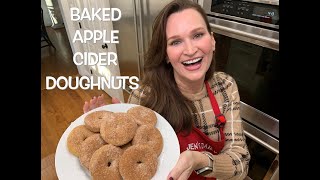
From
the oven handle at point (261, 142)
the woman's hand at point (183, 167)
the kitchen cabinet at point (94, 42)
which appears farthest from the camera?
the kitchen cabinet at point (94, 42)

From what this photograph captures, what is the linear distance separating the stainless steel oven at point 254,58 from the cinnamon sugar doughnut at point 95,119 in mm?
680

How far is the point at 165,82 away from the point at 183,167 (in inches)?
16.2

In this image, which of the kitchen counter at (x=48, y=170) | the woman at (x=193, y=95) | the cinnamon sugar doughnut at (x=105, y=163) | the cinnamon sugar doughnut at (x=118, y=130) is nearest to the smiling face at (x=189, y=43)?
the woman at (x=193, y=95)

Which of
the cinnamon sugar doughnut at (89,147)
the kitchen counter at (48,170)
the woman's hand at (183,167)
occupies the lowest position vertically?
the kitchen counter at (48,170)

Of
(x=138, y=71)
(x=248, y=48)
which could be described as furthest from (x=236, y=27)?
(x=138, y=71)

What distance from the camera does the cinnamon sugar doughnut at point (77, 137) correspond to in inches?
29.1

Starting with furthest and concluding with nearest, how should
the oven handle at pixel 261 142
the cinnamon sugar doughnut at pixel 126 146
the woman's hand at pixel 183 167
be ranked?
the oven handle at pixel 261 142, the cinnamon sugar doughnut at pixel 126 146, the woman's hand at pixel 183 167

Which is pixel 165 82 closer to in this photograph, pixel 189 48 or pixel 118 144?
pixel 189 48

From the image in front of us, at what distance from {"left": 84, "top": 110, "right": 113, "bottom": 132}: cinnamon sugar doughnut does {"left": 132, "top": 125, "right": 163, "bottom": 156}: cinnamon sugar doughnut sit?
0.14 meters

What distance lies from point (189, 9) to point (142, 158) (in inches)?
23.6

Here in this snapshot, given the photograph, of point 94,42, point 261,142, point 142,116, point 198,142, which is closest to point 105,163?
point 142,116

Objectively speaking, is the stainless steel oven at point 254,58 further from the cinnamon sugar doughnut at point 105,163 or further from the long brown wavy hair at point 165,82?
the cinnamon sugar doughnut at point 105,163

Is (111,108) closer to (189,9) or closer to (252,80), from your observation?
(189,9)

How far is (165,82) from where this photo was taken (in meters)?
1.00
